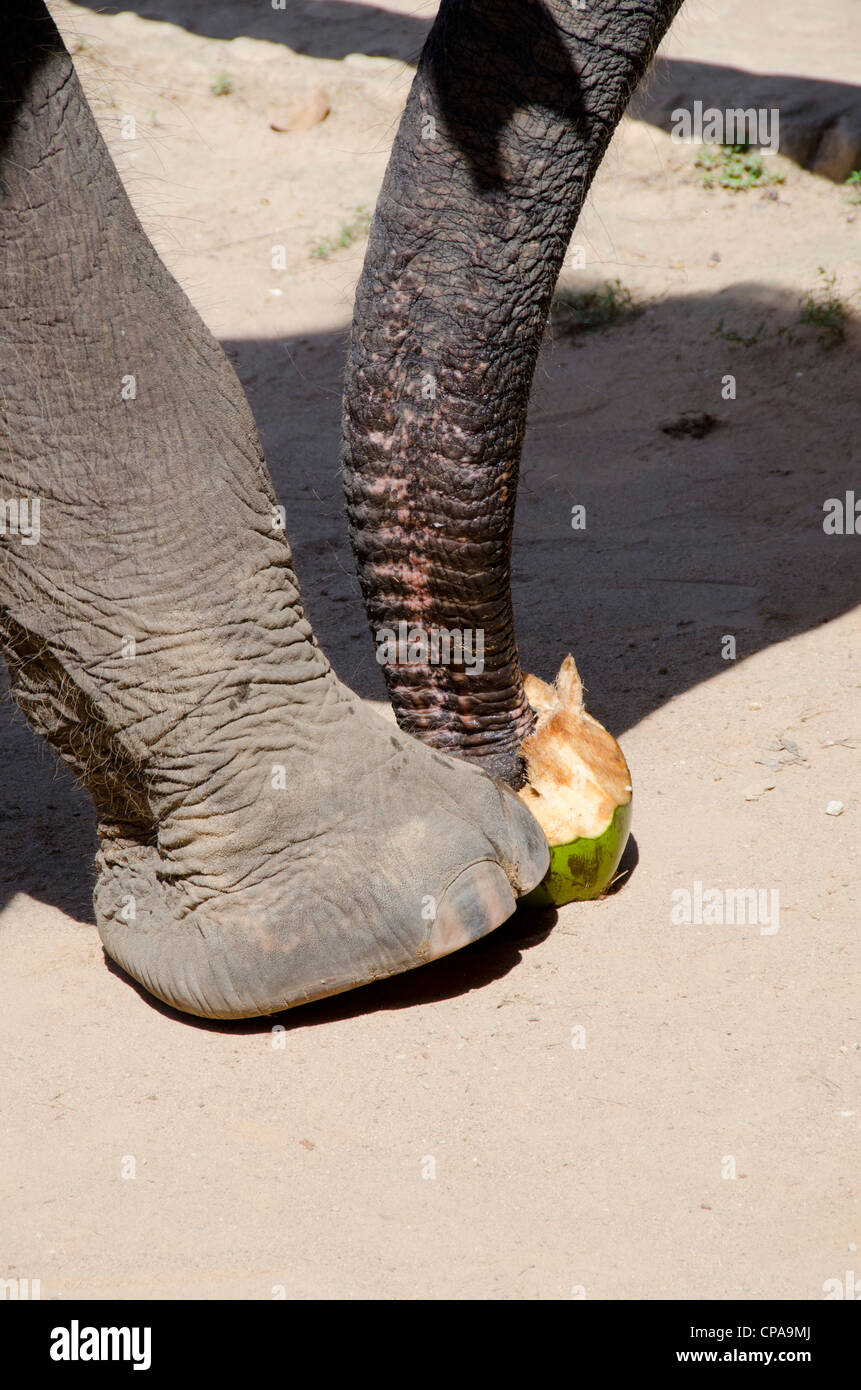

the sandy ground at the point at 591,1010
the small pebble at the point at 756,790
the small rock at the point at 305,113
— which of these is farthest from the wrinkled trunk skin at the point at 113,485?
the small rock at the point at 305,113

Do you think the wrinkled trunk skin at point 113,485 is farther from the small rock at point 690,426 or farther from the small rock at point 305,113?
the small rock at point 305,113

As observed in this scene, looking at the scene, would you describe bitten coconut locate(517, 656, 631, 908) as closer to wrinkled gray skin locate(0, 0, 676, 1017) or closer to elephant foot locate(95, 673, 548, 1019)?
wrinkled gray skin locate(0, 0, 676, 1017)

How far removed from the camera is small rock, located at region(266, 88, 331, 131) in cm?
661

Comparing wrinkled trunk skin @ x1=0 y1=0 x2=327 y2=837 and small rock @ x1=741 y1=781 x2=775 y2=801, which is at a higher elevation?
wrinkled trunk skin @ x1=0 y1=0 x2=327 y2=837

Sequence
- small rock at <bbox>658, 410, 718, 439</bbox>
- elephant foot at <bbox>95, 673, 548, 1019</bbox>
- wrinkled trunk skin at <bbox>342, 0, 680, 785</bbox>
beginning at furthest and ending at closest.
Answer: small rock at <bbox>658, 410, 718, 439</bbox> → wrinkled trunk skin at <bbox>342, 0, 680, 785</bbox> → elephant foot at <bbox>95, 673, 548, 1019</bbox>

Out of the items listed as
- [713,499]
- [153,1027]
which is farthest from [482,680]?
[713,499]

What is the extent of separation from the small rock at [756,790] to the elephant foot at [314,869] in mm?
697

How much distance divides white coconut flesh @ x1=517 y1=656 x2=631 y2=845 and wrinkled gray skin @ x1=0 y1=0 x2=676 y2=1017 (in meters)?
0.07

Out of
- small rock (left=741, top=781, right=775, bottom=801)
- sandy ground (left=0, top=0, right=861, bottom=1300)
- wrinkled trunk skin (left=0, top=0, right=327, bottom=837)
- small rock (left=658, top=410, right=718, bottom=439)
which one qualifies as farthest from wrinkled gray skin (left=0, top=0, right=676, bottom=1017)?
small rock (left=658, top=410, right=718, bottom=439)

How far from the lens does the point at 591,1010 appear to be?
217 centimetres

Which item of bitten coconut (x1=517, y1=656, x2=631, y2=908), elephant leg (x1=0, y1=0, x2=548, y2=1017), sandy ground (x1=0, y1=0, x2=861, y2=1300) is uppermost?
elephant leg (x1=0, y1=0, x2=548, y2=1017)

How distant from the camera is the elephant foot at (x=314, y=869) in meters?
2.09

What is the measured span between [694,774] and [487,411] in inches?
35.6

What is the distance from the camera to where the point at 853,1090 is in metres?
1.99
